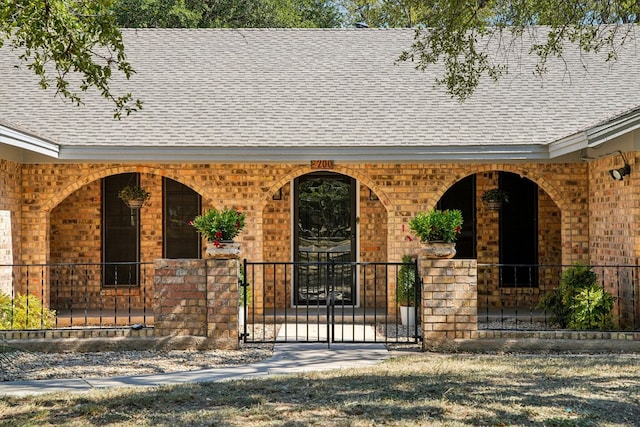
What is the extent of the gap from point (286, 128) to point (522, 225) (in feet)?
14.7

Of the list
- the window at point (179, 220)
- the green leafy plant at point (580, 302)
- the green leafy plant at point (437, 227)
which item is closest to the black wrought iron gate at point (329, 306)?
the green leafy plant at point (437, 227)

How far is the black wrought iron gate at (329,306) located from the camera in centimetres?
1041

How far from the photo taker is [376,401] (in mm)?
6613

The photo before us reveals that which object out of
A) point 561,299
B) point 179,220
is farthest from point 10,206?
point 561,299

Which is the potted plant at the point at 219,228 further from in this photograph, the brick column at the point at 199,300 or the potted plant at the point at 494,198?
the potted plant at the point at 494,198

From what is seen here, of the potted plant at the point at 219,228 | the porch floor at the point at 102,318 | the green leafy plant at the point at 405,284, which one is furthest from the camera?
the porch floor at the point at 102,318

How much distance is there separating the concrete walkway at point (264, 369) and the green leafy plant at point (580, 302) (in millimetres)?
2786

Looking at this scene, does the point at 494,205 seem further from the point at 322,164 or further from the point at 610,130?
the point at 610,130

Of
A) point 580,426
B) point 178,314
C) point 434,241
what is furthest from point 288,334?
point 580,426

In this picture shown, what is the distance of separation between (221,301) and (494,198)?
5.81 metres

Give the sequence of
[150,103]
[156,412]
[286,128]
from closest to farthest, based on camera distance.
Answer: [156,412]
[286,128]
[150,103]

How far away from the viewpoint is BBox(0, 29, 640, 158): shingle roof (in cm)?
1209

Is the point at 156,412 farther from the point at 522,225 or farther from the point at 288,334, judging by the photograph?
the point at 522,225

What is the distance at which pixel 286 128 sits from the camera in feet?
41.0
